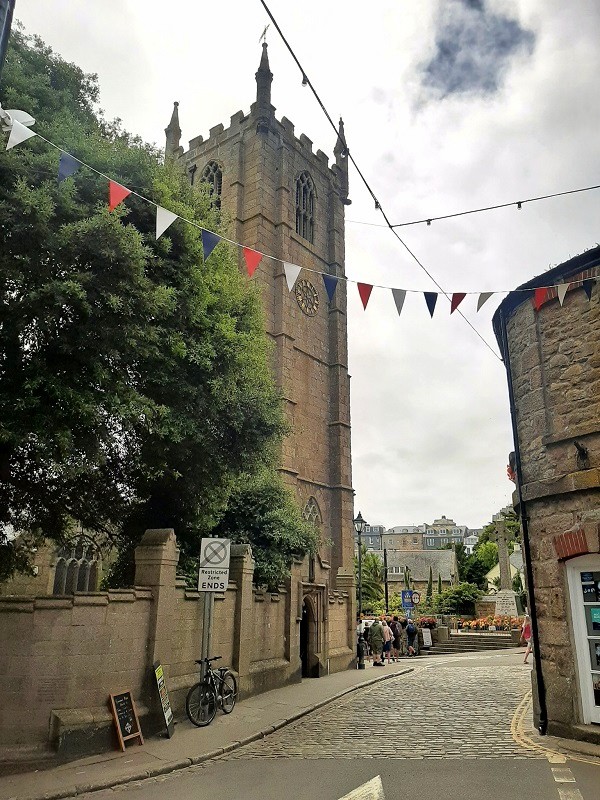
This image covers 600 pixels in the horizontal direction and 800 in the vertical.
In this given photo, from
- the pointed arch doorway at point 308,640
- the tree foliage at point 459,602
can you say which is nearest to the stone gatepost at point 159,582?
the pointed arch doorway at point 308,640

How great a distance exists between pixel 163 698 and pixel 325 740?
8.36ft

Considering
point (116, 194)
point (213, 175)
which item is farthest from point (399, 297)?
point (213, 175)

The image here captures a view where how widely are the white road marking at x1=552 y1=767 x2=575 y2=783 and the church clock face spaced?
28.5 metres

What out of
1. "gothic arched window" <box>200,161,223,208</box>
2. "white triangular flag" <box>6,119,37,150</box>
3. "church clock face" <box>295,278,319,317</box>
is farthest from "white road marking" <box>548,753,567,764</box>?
"gothic arched window" <box>200,161,223,208</box>

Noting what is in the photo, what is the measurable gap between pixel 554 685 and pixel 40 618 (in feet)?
24.0

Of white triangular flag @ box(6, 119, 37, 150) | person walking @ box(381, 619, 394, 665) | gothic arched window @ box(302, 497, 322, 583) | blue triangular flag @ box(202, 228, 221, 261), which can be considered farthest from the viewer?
gothic arched window @ box(302, 497, 322, 583)

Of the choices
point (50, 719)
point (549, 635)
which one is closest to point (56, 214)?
point (50, 719)

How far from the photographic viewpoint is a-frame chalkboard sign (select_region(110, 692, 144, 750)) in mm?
8570

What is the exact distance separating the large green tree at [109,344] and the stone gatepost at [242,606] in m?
1.80

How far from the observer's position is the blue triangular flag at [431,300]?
420 inches

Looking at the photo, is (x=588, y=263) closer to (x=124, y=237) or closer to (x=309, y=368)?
(x=124, y=237)

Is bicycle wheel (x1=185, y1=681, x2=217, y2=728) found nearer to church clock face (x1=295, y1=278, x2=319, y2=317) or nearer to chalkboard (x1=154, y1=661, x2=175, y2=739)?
chalkboard (x1=154, y1=661, x2=175, y2=739)

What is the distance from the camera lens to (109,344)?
977 centimetres

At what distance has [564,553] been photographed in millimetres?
A: 8961
